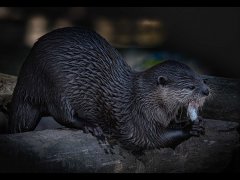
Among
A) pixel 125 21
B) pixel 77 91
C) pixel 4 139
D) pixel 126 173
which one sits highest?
pixel 125 21

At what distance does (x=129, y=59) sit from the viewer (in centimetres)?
275

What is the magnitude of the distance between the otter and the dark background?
6.1 inches

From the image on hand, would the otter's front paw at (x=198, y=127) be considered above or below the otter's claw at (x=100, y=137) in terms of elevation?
above

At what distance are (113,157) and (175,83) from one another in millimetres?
492

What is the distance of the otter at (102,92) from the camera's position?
251cm

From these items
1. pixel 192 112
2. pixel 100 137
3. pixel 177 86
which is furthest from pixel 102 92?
pixel 192 112

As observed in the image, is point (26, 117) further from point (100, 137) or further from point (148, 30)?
point (148, 30)

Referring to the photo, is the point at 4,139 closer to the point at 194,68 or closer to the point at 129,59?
the point at 129,59

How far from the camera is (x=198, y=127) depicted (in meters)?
2.60

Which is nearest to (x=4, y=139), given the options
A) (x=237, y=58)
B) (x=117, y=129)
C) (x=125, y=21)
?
(x=117, y=129)

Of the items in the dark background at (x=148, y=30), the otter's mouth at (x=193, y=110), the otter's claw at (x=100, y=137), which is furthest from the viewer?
the dark background at (x=148, y=30)

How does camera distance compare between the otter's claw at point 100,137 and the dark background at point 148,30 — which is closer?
the otter's claw at point 100,137

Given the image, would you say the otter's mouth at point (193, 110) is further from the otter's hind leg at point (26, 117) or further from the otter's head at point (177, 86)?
the otter's hind leg at point (26, 117)

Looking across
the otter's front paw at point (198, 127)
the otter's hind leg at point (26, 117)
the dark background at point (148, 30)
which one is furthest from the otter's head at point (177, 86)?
the otter's hind leg at point (26, 117)
